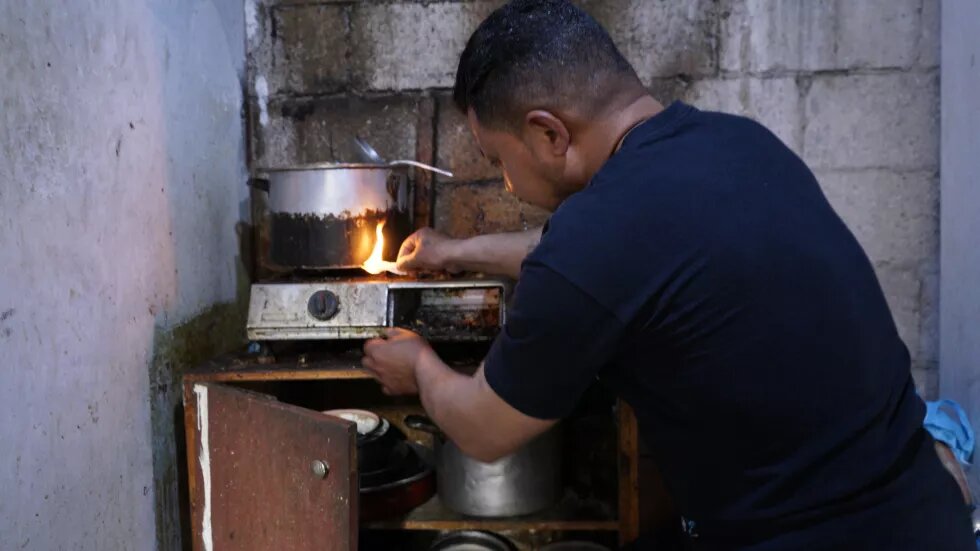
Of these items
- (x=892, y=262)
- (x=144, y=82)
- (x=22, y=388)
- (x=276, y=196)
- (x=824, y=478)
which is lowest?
(x=824, y=478)

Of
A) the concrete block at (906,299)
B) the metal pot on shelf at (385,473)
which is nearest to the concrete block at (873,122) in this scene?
the concrete block at (906,299)

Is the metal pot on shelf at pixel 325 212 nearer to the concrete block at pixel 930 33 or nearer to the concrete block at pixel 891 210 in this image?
the concrete block at pixel 891 210

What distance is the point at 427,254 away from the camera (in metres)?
1.76

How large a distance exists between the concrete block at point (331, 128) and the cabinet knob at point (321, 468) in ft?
3.31

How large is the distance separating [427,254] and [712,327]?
878 millimetres

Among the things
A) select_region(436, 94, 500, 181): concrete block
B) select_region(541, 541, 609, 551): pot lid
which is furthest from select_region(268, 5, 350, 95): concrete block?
select_region(541, 541, 609, 551): pot lid

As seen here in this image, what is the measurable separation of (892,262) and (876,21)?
0.63 m

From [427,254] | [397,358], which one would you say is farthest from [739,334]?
[427,254]

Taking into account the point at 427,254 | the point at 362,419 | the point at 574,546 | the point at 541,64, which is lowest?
the point at 574,546

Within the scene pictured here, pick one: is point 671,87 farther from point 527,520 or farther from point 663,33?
point 527,520

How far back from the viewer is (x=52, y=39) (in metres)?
1.24

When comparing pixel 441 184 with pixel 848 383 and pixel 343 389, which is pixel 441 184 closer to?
pixel 343 389

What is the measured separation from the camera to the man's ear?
45.6 inches

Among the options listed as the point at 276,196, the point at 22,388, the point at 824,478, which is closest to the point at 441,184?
the point at 276,196
